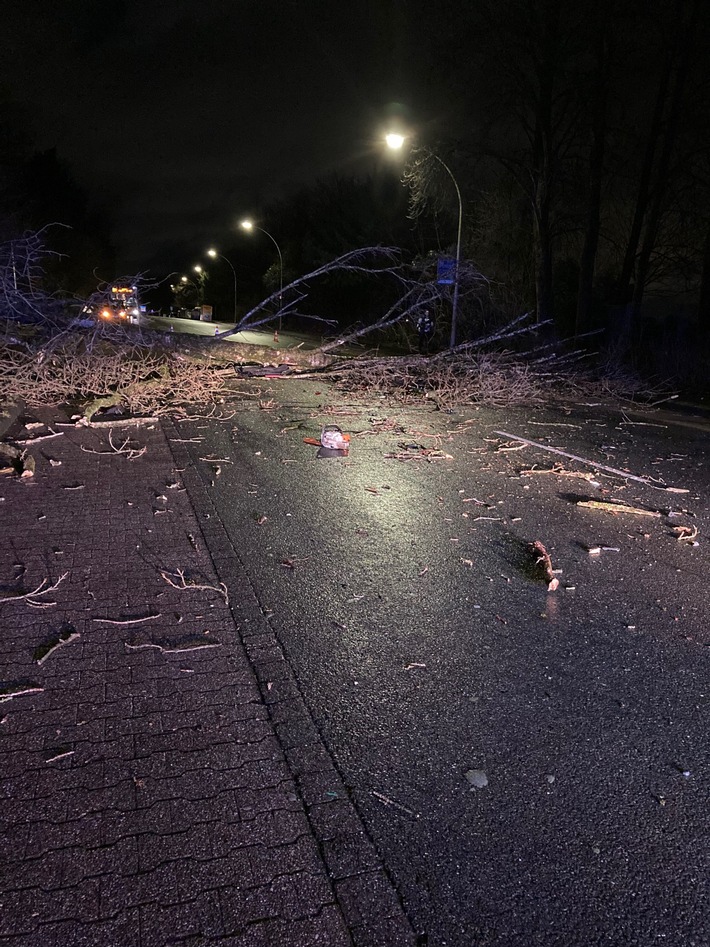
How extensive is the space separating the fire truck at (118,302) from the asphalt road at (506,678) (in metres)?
5.82

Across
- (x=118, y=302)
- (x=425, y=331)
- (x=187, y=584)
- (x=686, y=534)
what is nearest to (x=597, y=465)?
(x=686, y=534)

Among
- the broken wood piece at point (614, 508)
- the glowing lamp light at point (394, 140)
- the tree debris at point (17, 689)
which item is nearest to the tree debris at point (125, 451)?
the tree debris at point (17, 689)

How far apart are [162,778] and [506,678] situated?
1797 mm

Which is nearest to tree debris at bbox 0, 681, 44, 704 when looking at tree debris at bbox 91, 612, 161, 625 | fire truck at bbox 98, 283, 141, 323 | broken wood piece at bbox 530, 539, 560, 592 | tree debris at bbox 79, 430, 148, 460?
tree debris at bbox 91, 612, 161, 625

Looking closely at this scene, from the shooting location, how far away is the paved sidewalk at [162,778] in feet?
6.75

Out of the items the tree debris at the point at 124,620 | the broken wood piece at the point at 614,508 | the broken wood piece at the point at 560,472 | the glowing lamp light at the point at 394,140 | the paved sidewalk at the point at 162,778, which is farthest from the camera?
the glowing lamp light at the point at 394,140

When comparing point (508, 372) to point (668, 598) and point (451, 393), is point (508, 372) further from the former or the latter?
point (668, 598)

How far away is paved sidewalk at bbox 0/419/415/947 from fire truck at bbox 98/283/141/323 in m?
8.19

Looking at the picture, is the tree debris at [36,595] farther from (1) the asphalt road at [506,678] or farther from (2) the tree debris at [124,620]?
(1) the asphalt road at [506,678]

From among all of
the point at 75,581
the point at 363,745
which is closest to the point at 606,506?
the point at 363,745

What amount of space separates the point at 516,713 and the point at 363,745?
0.80m

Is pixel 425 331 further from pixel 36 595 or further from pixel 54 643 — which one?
pixel 54 643

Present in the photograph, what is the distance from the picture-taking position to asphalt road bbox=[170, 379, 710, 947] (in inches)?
87.4

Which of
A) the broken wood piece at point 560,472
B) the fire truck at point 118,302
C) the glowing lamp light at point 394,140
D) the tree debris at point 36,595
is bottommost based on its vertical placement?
the tree debris at point 36,595
